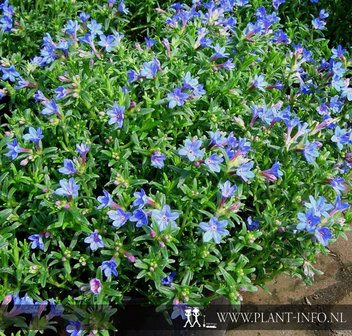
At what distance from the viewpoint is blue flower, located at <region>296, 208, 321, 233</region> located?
247cm

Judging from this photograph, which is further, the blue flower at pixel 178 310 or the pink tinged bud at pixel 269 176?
the pink tinged bud at pixel 269 176

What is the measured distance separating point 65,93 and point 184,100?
2.62ft

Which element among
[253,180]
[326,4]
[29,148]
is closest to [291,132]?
[253,180]

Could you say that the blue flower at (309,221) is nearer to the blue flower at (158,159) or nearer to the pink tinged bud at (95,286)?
the blue flower at (158,159)

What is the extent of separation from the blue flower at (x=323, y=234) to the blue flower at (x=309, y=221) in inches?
1.3

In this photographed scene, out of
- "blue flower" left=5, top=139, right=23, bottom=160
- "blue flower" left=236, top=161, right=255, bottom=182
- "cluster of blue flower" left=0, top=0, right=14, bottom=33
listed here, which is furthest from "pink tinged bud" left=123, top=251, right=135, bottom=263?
"cluster of blue flower" left=0, top=0, right=14, bottom=33

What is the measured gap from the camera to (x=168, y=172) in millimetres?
3027

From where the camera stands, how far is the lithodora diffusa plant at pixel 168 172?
8.80 ft

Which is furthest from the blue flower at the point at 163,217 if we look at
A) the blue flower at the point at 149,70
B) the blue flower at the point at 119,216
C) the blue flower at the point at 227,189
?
the blue flower at the point at 149,70

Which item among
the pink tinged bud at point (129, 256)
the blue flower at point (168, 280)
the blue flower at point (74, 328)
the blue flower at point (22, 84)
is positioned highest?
the blue flower at point (22, 84)

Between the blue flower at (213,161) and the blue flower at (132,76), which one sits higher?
the blue flower at (132,76)

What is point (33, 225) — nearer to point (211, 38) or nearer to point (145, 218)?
point (145, 218)

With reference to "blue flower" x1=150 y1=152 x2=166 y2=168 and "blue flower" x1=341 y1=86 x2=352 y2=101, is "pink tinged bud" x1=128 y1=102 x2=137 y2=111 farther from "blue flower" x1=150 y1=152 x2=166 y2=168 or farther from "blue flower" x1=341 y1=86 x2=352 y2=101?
"blue flower" x1=341 y1=86 x2=352 y2=101

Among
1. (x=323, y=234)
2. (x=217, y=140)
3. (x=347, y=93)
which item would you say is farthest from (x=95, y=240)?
(x=347, y=93)
